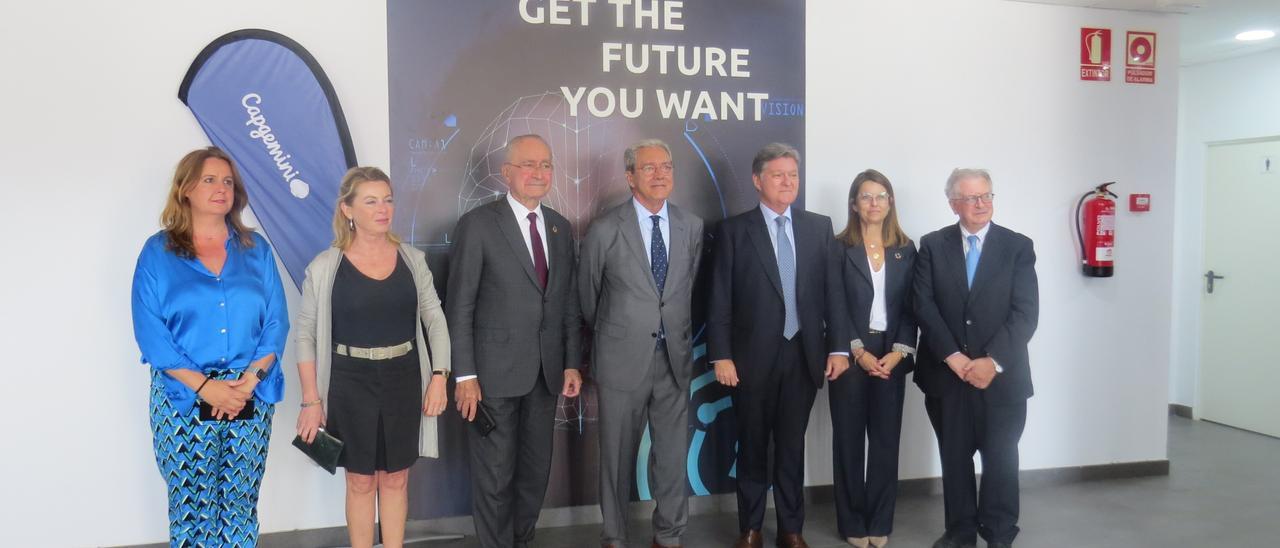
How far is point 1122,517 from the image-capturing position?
162 inches

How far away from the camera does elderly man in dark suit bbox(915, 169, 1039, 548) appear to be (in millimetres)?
3504

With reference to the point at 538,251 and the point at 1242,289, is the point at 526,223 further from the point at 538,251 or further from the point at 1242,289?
the point at 1242,289

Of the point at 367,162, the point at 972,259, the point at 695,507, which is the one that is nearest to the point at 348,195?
the point at 367,162

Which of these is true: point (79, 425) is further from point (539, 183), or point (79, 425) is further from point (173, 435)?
point (539, 183)

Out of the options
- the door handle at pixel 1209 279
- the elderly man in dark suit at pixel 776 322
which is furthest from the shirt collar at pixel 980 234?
the door handle at pixel 1209 279

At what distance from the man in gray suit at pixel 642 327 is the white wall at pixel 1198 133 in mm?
4762

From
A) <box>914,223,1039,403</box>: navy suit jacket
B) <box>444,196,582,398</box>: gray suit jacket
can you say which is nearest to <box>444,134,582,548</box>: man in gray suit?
<box>444,196,582,398</box>: gray suit jacket

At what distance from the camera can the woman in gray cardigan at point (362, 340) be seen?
2.97m

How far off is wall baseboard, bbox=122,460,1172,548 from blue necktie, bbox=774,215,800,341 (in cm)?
116

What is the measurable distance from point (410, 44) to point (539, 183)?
992mm

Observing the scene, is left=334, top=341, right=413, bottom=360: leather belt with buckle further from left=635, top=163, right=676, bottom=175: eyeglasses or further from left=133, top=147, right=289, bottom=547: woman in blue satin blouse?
Result: left=635, top=163, right=676, bottom=175: eyeglasses

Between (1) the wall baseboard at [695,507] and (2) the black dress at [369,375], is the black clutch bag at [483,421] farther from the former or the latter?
(1) the wall baseboard at [695,507]

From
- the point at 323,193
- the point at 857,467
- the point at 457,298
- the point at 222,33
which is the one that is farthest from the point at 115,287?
the point at 857,467

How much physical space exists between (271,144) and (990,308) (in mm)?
3193
